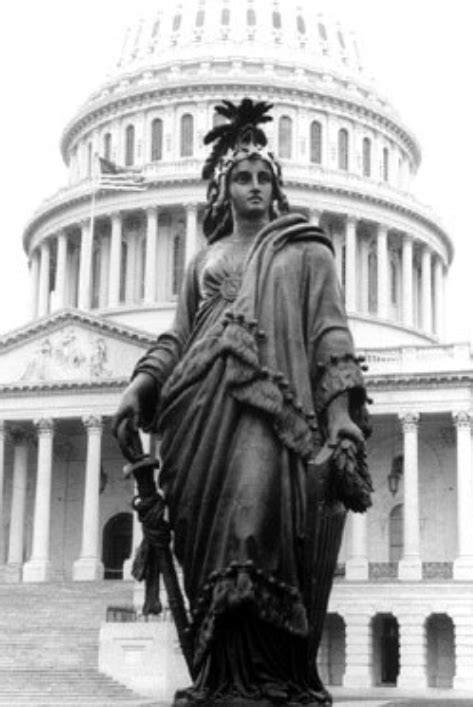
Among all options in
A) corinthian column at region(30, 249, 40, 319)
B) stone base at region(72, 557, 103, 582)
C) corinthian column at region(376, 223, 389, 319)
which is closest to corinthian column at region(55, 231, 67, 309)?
corinthian column at region(30, 249, 40, 319)

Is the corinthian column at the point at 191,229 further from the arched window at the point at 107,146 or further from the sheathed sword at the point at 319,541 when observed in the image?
the sheathed sword at the point at 319,541

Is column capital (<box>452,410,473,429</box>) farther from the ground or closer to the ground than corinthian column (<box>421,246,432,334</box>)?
closer to the ground

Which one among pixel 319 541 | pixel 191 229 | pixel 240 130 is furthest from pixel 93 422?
pixel 319 541

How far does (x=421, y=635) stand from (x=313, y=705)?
5457cm

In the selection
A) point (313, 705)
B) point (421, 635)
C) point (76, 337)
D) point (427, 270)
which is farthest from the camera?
point (427, 270)

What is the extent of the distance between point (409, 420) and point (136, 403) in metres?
56.3

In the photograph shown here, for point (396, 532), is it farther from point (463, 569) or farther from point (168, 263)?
point (168, 263)

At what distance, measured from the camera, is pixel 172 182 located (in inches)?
3223

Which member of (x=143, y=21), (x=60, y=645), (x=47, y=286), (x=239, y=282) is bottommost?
(x=60, y=645)

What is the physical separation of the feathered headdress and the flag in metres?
73.5

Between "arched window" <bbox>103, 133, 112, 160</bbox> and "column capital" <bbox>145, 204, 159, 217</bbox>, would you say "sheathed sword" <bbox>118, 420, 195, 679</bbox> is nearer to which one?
"column capital" <bbox>145, 204, 159, 217</bbox>

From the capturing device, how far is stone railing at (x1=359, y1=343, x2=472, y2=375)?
64.1 meters

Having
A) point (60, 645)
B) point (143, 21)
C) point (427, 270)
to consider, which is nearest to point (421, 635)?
point (60, 645)

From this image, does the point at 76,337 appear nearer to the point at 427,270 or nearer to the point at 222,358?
the point at 427,270
